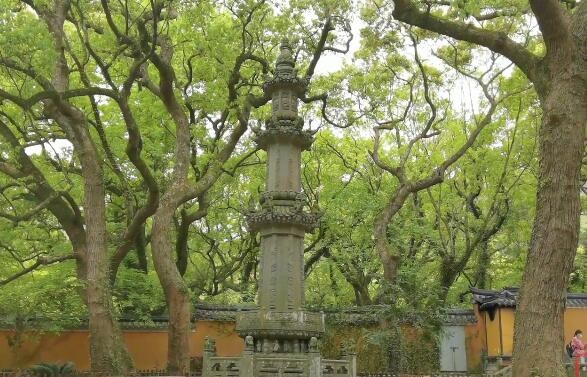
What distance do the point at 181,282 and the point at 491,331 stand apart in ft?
38.0

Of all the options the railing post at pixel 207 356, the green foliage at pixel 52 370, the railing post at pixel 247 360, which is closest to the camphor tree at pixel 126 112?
the green foliage at pixel 52 370

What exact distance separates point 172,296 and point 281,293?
4.06m

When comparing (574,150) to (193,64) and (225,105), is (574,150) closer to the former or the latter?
(225,105)

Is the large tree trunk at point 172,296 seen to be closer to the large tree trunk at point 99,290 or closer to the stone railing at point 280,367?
the large tree trunk at point 99,290

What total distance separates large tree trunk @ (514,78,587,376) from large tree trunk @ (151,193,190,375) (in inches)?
320

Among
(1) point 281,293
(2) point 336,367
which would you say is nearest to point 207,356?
(1) point 281,293

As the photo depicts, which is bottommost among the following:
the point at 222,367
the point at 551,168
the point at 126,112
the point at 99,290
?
the point at 222,367

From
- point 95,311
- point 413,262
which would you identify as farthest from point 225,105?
point 413,262

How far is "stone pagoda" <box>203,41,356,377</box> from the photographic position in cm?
1114

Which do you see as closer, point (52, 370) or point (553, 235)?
point (553, 235)

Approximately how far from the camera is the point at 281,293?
11.8 metres

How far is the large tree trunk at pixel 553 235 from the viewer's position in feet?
30.8

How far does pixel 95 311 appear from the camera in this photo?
45.4ft

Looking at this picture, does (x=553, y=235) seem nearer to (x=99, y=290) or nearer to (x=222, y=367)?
(x=222, y=367)
